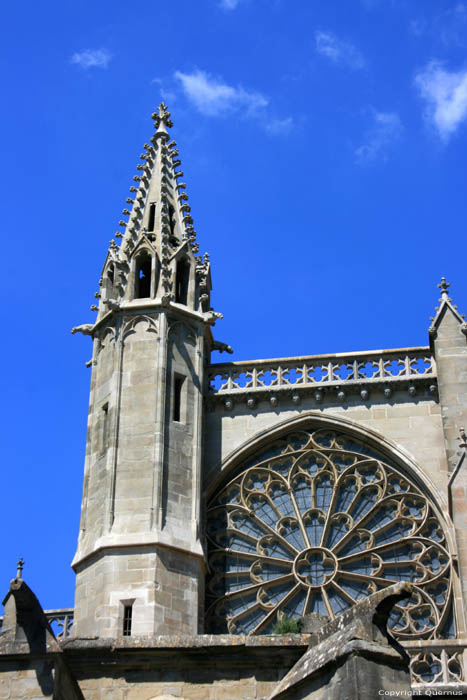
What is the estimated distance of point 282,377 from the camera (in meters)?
21.8

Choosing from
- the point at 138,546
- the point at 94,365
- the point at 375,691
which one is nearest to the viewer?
the point at 375,691

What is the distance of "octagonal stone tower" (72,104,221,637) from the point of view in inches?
731

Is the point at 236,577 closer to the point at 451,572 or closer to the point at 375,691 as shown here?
the point at 451,572

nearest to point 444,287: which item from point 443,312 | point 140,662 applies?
point 443,312

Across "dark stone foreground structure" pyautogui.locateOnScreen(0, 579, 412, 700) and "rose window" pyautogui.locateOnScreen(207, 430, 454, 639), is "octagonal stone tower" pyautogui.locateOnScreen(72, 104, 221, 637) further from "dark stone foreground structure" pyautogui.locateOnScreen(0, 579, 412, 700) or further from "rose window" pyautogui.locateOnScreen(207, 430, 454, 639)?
"dark stone foreground structure" pyautogui.locateOnScreen(0, 579, 412, 700)

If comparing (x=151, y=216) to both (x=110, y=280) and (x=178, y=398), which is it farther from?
(x=178, y=398)

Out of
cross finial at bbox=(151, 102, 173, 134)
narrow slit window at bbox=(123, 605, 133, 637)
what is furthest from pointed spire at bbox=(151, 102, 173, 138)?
narrow slit window at bbox=(123, 605, 133, 637)

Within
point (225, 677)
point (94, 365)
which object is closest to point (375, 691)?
point (225, 677)

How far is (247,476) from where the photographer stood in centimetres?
2108

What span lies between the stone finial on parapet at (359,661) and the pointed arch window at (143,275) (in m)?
13.0

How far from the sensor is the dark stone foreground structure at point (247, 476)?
61.7ft

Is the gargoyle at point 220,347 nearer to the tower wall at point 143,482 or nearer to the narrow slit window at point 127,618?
the tower wall at point 143,482

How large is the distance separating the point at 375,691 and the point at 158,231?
14967 mm

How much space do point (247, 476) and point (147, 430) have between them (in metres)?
2.07
